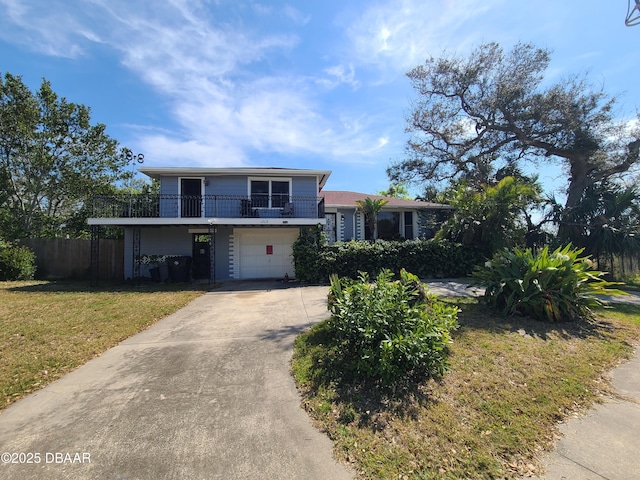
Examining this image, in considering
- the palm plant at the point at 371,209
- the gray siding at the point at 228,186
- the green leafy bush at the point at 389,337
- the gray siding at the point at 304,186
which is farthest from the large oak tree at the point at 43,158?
the green leafy bush at the point at 389,337

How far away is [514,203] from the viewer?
1241cm

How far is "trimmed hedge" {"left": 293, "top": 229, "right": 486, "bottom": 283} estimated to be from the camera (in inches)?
465

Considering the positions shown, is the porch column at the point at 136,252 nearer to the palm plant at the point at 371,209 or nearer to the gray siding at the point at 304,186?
the gray siding at the point at 304,186

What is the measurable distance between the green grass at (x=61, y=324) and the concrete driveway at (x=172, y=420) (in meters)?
0.31

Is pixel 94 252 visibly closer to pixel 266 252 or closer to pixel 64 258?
pixel 64 258

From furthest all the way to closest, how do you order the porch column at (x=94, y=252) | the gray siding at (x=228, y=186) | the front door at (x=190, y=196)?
the gray siding at (x=228, y=186)
the front door at (x=190, y=196)
the porch column at (x=94, y=252)

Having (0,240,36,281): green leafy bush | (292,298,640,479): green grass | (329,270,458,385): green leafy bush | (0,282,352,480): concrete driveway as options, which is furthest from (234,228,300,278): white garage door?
(329,270,458,385): green leafy bush

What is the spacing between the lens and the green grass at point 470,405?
2.28 m

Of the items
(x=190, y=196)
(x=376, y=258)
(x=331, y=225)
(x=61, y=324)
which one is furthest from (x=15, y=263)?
(x=376, y=258)

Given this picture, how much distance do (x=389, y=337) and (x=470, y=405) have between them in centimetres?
94

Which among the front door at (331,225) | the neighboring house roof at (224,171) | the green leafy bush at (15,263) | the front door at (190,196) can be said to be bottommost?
the green leafy bush at (15,263)

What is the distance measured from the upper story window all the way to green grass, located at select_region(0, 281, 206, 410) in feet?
16.7

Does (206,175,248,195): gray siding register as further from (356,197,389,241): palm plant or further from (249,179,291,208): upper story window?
(356,197,389,241): palm plant

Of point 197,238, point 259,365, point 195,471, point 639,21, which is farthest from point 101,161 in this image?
point 639,21
